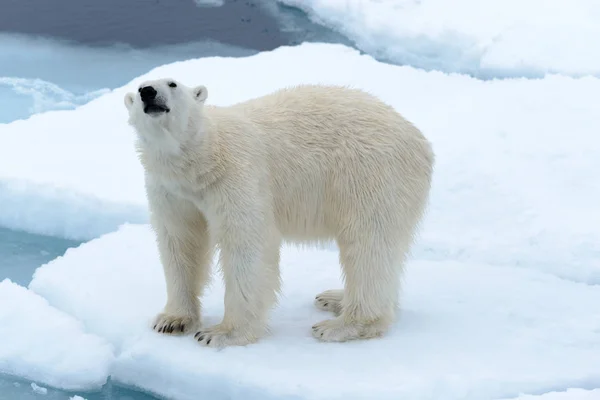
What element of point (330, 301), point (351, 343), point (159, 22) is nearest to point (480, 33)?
point (159, 22)

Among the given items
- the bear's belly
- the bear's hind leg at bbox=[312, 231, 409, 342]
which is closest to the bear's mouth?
the bear's belly

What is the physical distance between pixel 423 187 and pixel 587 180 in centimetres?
190

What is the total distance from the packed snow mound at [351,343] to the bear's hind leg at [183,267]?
91 millimetres

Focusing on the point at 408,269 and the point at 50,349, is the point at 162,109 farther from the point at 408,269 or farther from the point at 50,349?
the point at 408,269

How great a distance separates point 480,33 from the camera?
823cm

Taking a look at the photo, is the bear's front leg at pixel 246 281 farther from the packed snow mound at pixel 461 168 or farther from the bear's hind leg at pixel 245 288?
the packed snow mound at pixel 461 168

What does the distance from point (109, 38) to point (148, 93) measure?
21.2 feet

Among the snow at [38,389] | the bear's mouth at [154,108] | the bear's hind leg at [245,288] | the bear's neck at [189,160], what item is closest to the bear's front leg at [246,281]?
the bear's hind leg at [245,288]

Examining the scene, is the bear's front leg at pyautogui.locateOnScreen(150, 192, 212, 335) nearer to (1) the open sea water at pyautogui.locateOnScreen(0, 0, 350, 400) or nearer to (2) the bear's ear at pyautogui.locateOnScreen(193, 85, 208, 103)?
(2) the bear's ear at pyautogui.locateOnScreen(193, 85, 208, 103)

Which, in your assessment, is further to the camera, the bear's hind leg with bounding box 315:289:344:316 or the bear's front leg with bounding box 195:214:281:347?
the bear's hind leg with bounding box 315:289:344:316

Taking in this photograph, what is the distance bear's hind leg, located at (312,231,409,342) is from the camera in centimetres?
402

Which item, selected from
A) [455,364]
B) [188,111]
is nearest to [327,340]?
[455,364]

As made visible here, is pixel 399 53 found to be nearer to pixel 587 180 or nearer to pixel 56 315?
pixel 587 180

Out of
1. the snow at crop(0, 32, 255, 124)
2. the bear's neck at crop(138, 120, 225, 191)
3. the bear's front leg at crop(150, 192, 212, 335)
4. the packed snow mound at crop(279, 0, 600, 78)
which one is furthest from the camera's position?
the snow at crop(0, 32, 255, 124)
